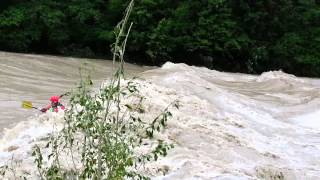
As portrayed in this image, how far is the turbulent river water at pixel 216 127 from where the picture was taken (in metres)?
7.14

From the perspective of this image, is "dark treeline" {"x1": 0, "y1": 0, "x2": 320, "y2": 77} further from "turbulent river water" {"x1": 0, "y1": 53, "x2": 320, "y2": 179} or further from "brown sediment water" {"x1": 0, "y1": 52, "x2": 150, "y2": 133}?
"turbulent river water" {"x1": 0, "y1": 53, "x2": 320, "y2": 179}

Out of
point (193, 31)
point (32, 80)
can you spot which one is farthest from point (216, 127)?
point (193, 31)

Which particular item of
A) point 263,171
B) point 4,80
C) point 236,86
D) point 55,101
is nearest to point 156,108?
point 55,101

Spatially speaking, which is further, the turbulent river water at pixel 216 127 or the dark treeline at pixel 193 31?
the dark treeline at pixel 193 31

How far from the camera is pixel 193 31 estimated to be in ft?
84.2

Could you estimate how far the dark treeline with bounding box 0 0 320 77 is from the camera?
2519 centimetres

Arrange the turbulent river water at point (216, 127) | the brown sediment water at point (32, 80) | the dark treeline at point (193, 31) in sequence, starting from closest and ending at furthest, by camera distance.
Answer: the turbulent river water at point (216, 127) < the brown sediment water at point (32, 80) < the dark treeline at point (193, 31)

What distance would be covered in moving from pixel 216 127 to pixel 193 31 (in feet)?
55.0

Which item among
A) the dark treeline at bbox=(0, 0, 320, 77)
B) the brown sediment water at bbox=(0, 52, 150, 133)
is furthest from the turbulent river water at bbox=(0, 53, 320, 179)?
the dark treeline at bbox=(0, 0, 320, 77)

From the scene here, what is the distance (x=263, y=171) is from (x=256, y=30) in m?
19.9

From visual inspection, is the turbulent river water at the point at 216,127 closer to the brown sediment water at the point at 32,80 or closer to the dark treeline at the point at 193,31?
the brown sediment water at the point at 32,80

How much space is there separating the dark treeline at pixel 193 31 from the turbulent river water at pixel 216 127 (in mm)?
9519

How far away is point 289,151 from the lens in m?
8.61

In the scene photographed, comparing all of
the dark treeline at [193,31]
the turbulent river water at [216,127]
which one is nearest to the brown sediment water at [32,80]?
the turbulent river water at [216,127]
